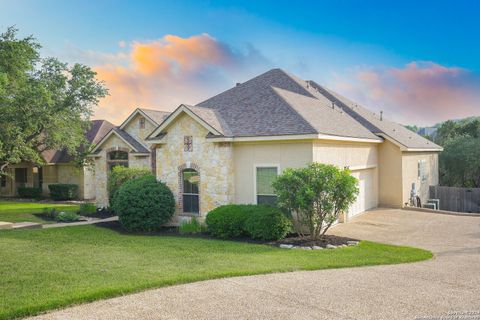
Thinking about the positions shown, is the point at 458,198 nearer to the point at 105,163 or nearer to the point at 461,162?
the point at 461,162

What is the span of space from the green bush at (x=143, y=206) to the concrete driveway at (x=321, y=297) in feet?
26.4

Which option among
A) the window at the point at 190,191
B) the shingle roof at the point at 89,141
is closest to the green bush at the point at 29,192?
the shingle roof at the point at 89,141

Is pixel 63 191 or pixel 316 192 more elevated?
pixel 316 192

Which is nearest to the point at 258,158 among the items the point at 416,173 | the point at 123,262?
the point at 123,262

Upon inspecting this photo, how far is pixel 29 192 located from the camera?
32.8 m

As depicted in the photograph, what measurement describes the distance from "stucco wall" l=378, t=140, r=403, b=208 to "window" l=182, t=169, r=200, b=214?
10855 mm

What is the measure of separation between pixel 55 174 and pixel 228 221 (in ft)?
78.2

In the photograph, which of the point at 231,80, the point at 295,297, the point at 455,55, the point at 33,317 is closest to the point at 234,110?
the point at 231,80

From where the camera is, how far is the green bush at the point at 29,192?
1273 inches

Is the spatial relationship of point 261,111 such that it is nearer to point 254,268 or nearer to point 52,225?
point 254,268

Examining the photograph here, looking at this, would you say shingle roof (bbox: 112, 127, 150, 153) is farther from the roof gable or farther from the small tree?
the small tree

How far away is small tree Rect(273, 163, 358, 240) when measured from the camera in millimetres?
13289

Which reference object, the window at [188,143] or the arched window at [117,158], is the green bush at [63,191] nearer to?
the arched window at [117,158]

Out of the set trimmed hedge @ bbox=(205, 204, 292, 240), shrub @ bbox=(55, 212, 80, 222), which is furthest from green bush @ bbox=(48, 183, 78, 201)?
trimmed hedge @ bbox=(205, 204, 292, 240)
